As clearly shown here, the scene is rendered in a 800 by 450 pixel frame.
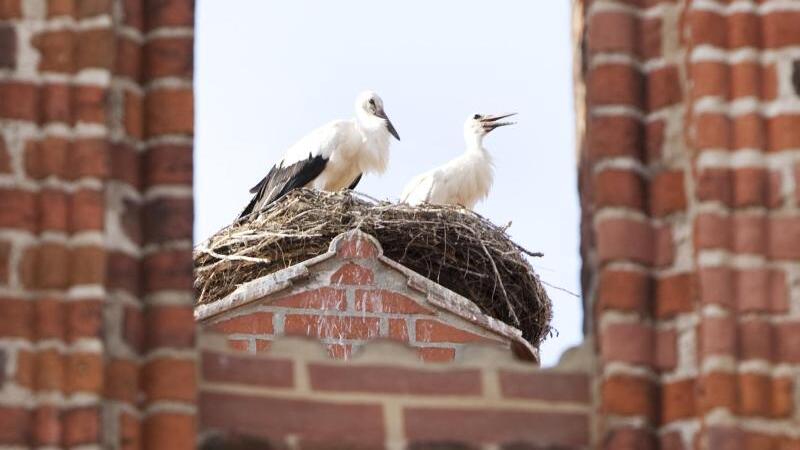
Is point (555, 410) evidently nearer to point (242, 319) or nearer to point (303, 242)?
point (242, 319)

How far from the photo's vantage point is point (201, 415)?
6.34m

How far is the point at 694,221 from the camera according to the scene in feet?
20.9

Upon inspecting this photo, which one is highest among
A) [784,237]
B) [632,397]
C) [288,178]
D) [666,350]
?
[288,178]

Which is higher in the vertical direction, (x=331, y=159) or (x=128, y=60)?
(x=331, y=159)

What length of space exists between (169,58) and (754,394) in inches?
63.5

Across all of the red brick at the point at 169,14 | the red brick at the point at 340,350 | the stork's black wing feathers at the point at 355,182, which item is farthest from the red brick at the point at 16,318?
the stork's black wing feathers at the point at 355,182

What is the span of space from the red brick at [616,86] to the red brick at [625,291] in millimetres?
437

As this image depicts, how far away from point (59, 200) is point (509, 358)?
1248 millimetres

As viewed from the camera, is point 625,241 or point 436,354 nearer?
point 625,241

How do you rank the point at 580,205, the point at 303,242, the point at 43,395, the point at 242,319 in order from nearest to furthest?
the point at 43,395
the point at 580,205
the point at 242,319
the point at 303,242

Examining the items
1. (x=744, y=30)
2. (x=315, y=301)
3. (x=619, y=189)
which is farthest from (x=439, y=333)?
(x=744, y=30)

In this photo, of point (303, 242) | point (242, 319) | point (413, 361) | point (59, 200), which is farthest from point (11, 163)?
point (303, 242)

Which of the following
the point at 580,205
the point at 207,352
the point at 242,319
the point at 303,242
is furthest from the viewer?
the point at 303,242

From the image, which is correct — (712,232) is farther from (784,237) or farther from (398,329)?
(398,329)
